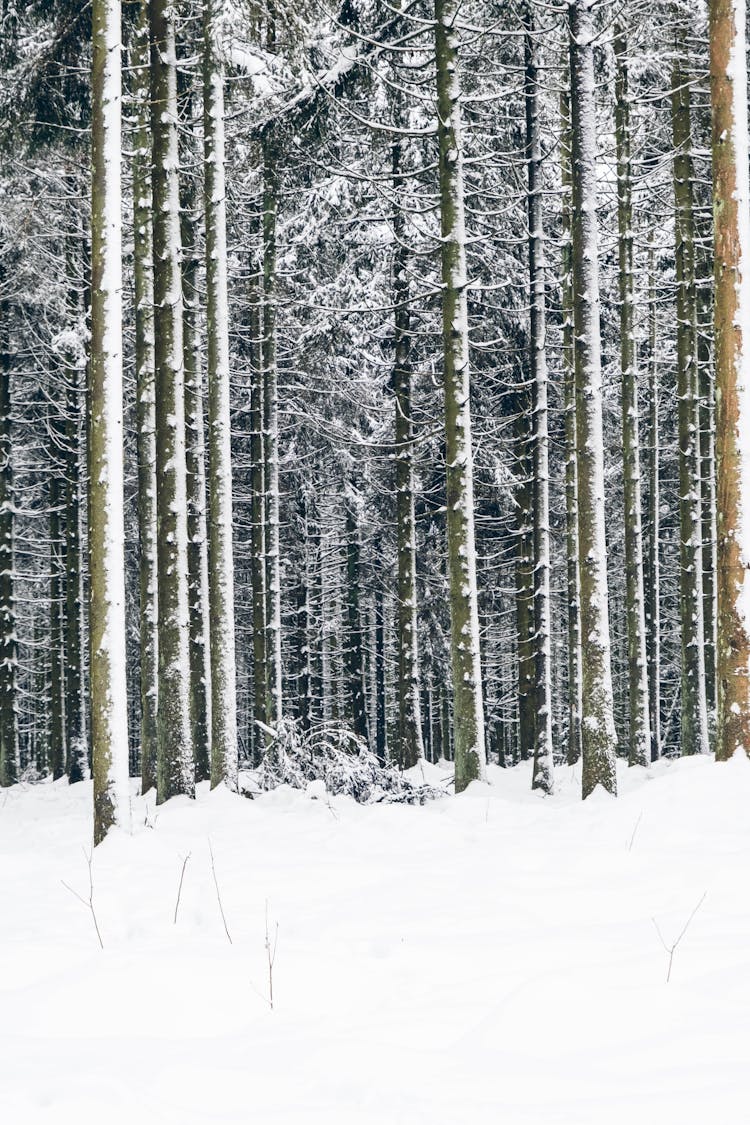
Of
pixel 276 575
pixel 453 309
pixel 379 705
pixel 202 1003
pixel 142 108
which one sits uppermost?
pixel 142 108

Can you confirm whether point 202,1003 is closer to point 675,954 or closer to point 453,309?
point 675,954

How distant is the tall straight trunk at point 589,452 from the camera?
10117mm

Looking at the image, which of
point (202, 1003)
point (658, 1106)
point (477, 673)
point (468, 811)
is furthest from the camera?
point (477, 673)

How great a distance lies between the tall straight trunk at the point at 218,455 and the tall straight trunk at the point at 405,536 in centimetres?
433

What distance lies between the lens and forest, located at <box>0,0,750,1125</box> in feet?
12.9

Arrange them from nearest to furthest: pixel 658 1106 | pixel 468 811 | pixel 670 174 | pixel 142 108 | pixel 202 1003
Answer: pixel 658 1106 < pixel 202 1003 < pixel 468 811 < pixel 142 108 < pixel 670 174

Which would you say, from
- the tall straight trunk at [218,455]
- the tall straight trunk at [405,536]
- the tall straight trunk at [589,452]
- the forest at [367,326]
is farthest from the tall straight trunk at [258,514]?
the tall straight trunk at [589,452]

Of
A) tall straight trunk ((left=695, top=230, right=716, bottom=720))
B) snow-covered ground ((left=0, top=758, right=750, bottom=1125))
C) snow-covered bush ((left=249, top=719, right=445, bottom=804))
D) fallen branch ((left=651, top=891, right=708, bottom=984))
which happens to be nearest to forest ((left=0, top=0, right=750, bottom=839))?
snow-covered bush ((left=249, top=719, right=445, bottom=804))

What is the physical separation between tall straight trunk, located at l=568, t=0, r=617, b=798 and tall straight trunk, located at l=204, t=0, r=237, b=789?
4792mm

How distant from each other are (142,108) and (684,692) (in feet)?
42.4

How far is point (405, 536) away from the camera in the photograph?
16828 millimetres

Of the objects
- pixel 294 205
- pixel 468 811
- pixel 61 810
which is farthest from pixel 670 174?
pixel 61 810

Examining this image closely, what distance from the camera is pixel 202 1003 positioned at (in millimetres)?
4344

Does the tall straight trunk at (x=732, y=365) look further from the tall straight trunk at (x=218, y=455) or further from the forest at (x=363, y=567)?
the tall straight trunk at (x=218, y=455)
